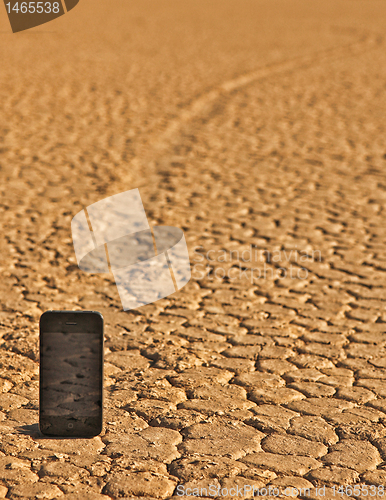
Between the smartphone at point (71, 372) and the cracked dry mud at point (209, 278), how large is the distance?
11 cm

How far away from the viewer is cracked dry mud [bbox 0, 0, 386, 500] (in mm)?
3162

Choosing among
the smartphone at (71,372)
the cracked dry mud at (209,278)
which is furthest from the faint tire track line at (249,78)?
the smartphone at (71,372)

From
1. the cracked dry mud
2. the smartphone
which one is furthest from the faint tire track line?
the smartphone

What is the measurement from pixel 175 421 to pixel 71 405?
600 millimetres

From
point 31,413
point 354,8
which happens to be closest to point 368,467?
point 31,413

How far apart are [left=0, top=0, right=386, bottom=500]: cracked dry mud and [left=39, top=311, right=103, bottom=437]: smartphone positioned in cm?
11

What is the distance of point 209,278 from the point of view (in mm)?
5656

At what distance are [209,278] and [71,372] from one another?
2654mm

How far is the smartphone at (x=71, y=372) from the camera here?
123 inches

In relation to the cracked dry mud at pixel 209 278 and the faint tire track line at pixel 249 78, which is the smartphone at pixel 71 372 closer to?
the cracked dry mud at pixel 209 278

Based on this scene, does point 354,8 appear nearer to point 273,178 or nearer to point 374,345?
point 273,178

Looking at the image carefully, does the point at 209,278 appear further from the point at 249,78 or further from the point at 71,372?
the point at 249,78

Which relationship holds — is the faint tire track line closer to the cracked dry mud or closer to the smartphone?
the cracked dry mud

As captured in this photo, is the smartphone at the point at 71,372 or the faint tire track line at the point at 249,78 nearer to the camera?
the smartphone at the point at 71,372
